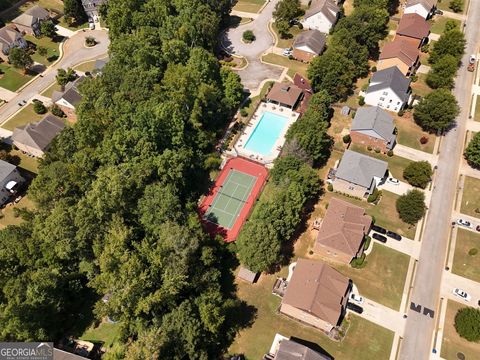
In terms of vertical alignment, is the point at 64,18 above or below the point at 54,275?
above

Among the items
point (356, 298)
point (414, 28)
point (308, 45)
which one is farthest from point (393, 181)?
point (414, 28)

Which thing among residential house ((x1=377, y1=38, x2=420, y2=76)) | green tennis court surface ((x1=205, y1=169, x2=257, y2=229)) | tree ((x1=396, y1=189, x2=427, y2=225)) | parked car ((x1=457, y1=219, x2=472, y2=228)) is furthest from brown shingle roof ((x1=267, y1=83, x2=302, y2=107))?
parked car ((x1=457, y1=219, x2=472, y2=228))

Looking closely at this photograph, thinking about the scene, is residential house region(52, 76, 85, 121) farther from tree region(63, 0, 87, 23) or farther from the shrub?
the shrub

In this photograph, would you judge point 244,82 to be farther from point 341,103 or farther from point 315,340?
point 315,340

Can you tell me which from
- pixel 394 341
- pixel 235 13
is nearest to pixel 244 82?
pixel 235 13

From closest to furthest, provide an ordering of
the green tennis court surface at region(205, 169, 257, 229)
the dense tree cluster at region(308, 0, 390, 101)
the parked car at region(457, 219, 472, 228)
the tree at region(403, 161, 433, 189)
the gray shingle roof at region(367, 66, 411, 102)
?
the parked car at region(457, 219, 472, 228) < the green tennis court surface at region(205, 169, 257, 229) < the tree at region(403, 161, 433, 189) < the gray shingle roof at region(367, 66, 411, 102) < the dense tree cluster at region(308, 0, 390, 101)

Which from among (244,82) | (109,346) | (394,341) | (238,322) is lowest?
(109,346)

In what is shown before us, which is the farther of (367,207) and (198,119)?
(198,119)

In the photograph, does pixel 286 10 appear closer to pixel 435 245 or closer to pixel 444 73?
pixel 444 73
